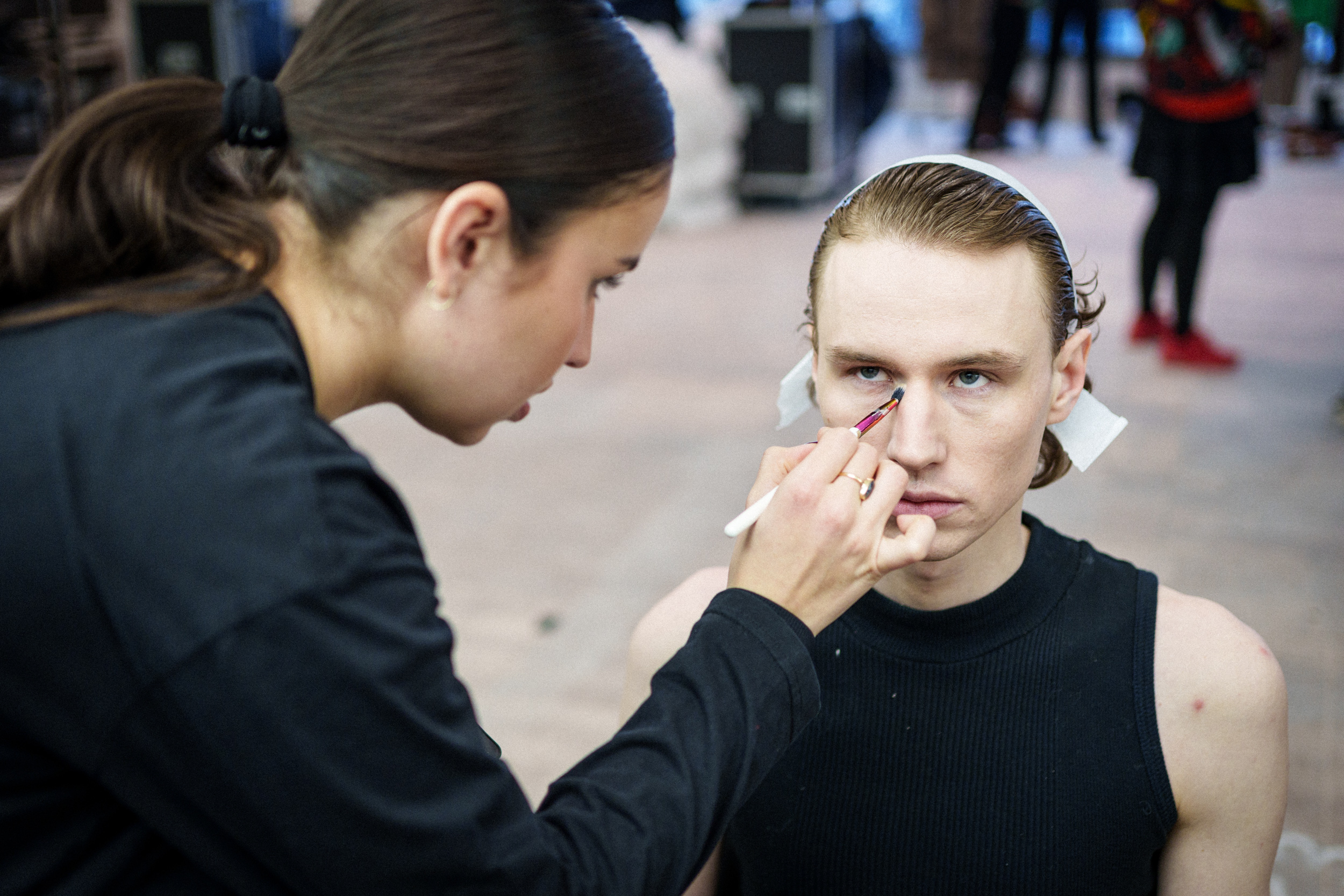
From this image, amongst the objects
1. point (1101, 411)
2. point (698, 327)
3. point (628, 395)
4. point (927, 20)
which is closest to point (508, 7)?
point (1101, 411)

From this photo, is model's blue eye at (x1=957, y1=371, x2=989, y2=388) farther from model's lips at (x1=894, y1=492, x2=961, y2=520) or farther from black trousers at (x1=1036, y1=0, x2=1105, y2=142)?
black trousers at (x1=1036, y1=0, x2=1105, y2=142)

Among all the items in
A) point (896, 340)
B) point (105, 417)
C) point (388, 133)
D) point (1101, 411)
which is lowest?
point (1101, 411)

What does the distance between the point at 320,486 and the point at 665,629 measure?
30.5 inches

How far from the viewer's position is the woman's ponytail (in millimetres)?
814

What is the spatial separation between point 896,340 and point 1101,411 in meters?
0.31

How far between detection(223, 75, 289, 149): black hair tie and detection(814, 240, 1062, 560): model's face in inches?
25.7

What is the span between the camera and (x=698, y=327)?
5812 millimetres

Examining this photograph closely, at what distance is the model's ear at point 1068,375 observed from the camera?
4.57 ft

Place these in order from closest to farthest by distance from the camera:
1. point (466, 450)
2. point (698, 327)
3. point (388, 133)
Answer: point (388, 133) → point (466, 450) → point (698, 327)

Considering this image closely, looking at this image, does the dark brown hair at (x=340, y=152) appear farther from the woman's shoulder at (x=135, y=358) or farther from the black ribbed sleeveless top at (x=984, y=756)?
the black ribbed sleeveless top at (x=984, y=756)

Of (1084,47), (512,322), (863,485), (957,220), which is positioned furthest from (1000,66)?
(512,322)

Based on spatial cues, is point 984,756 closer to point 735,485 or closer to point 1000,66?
point 735,485

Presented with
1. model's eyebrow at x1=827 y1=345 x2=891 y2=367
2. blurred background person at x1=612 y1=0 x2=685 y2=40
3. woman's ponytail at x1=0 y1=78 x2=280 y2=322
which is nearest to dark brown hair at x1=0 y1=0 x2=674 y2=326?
woman's ponytail at x1=0 y1=78 x2=280 y2=322

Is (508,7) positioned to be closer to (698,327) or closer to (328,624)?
(328,624)
